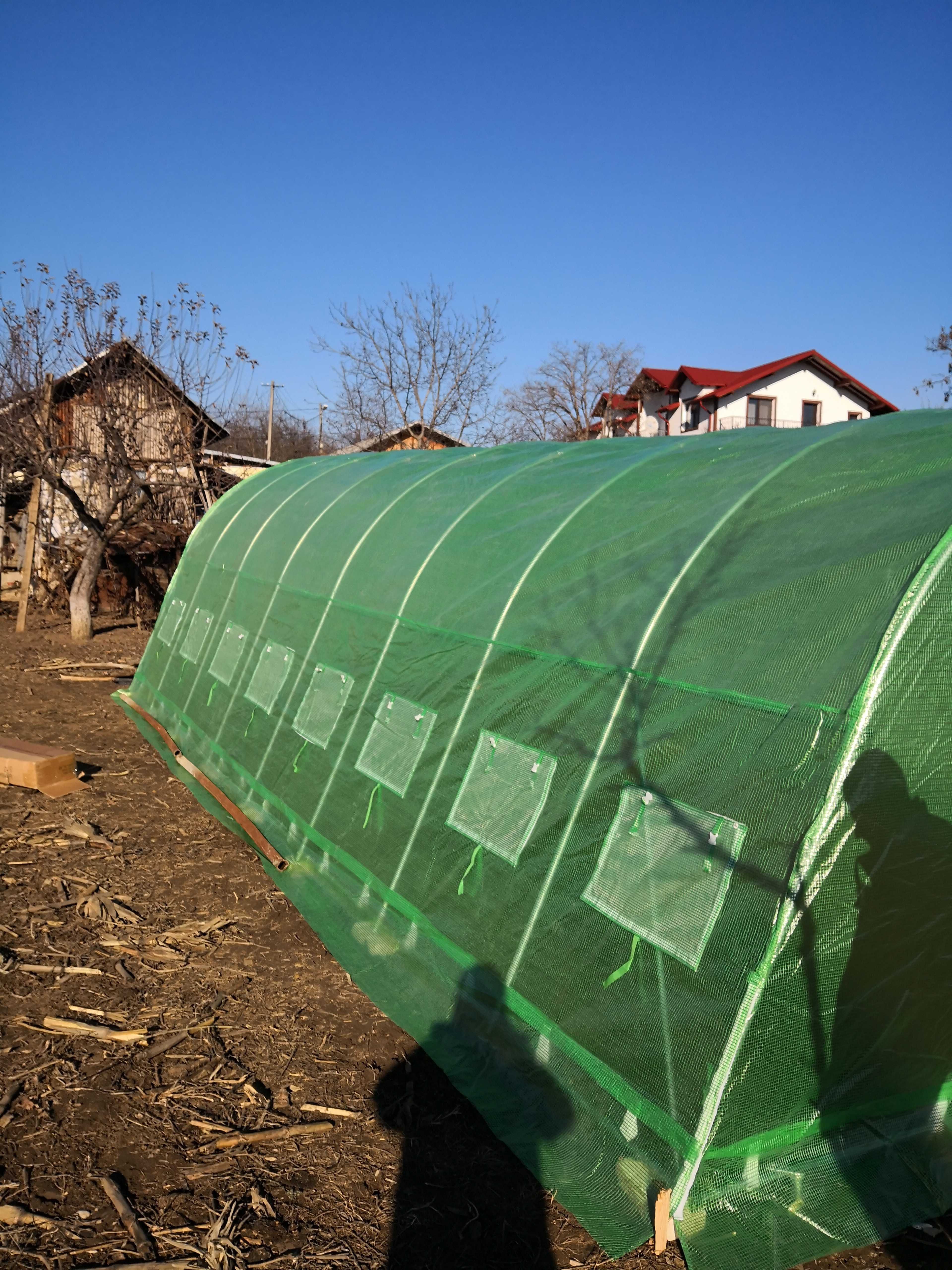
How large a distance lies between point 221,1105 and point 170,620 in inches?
332

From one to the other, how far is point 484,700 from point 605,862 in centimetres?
152

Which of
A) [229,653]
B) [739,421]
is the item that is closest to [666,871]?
[229,653]

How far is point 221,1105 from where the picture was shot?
4055 mm

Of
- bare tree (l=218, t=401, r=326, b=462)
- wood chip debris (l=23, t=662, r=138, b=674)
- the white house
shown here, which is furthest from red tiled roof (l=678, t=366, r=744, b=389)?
wood chip debris (l=23, t=662, r=138, b=674)

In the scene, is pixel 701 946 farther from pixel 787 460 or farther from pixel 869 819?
pixel 787 460

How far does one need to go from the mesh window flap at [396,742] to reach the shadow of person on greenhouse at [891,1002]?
298 cm

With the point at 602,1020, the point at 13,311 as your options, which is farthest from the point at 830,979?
the point at 13,311

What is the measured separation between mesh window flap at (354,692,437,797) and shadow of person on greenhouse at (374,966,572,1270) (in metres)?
1.57

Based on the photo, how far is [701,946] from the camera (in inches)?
134

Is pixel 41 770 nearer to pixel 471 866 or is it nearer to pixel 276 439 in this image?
pixel 471 866

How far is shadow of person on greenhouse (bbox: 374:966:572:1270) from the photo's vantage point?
10.8ft

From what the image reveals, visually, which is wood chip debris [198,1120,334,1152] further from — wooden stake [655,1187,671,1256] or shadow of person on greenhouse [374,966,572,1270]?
wooden stake [655,1187,671,1256]

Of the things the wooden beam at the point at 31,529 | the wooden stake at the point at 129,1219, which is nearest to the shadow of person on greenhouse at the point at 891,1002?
the wooden stake at the point at 129,1219

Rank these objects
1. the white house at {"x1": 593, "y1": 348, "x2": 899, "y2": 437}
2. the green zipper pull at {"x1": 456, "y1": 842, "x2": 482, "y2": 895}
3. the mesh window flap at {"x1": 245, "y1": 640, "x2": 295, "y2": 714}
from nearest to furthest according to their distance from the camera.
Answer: the green zipper pull at {"x1": 456, "y1": 842, "x2": 482, "y2": 895}, the mesh window flap at {"x1": 245, "y1": 640, "x2": 295, "y2": 714}, the white house at {"x1": 593, "y1": 348, "x2": 899, "y2": 437}
